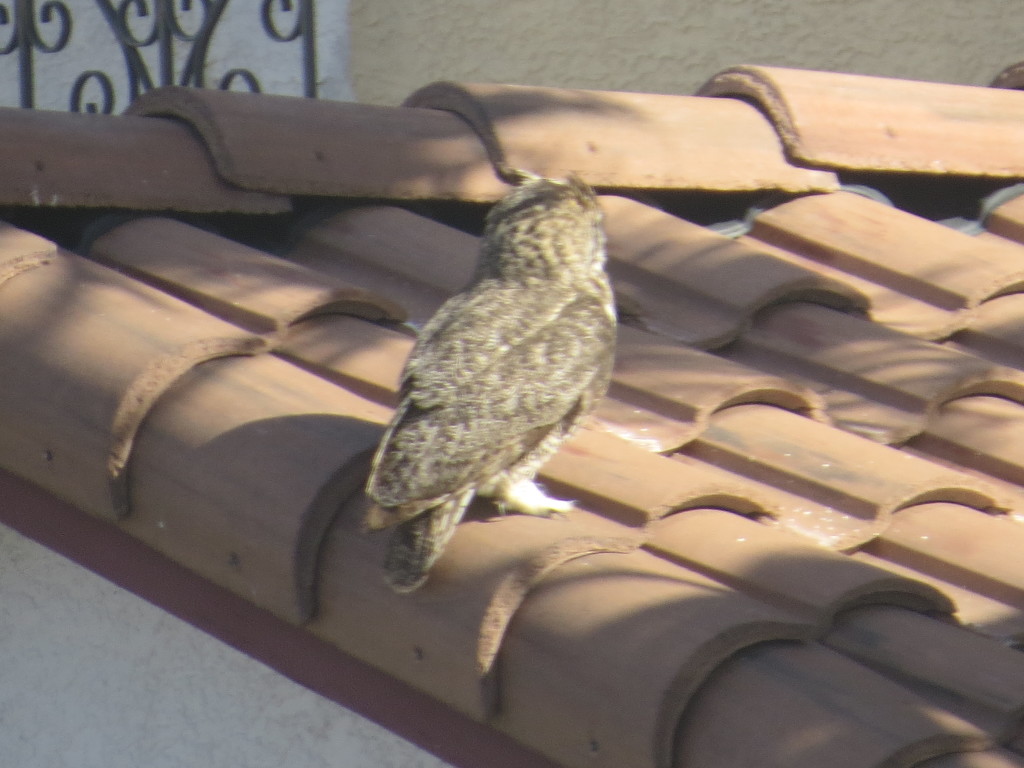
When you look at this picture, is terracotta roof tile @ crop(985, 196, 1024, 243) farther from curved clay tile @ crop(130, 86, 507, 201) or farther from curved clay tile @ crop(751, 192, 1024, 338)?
curved clay tile @ crop(130, 86, 507, 201)

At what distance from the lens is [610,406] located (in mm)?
2631

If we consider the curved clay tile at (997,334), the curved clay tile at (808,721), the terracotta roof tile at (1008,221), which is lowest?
the curved clay tile at (997,334)

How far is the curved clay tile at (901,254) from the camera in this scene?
3236 mm

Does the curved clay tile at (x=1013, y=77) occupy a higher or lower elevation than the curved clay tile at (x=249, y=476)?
higher

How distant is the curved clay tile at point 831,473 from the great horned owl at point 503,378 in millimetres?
292

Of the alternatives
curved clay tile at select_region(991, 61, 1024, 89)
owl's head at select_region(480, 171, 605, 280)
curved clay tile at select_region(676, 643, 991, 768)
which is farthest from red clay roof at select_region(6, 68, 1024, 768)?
curved clay tile at select_region(991, 61, 1024, 89)

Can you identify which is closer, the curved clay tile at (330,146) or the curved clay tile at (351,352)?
the curved clay tile at (351,352)

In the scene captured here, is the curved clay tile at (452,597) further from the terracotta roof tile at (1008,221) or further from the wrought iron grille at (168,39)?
the wrought iron grille at (168,39)

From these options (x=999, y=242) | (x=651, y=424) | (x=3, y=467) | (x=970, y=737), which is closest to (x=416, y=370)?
(x=651, y=424)

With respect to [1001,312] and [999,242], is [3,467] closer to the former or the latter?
[1001,312]

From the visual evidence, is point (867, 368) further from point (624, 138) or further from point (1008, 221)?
point (1008, 221)

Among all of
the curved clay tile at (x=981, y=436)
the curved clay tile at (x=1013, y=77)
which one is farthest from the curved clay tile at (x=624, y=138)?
the curved clay tile at (x=1013, y=77)

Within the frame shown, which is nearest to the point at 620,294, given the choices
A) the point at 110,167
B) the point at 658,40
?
the point at 110,167

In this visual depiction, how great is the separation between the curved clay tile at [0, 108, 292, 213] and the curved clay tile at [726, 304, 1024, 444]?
104 cm
